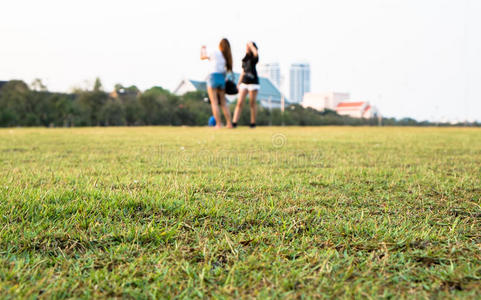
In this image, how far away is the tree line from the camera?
2680 centimetres

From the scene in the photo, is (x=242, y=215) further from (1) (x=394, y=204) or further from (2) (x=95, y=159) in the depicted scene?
(2) (x=95, y=159)

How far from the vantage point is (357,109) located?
222 feet

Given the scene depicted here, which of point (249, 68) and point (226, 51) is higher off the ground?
point (226, 51)

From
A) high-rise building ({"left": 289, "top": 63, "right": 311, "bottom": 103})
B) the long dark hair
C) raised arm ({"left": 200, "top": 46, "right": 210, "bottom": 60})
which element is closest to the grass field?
raised arm ({"left": 200, "top": 46, "right": 210, "bottom": 60})

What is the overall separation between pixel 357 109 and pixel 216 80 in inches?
2517

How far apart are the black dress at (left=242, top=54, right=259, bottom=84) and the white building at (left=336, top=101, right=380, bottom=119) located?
55.7 meters

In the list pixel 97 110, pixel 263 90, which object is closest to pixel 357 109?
pixel 263 90

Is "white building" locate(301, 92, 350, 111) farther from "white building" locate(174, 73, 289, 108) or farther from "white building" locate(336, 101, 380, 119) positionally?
"white building" locate(174, 73, 289, 108)

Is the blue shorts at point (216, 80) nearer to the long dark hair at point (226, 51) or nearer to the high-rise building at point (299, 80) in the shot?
the long dark hair at point (226, 51)

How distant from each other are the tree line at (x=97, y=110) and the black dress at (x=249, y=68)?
1976 centimetres

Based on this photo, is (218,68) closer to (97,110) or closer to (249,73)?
(249,73)

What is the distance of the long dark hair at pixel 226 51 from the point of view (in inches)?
333

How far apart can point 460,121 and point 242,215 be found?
3320cm

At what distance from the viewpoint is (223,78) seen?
27.8 feet
